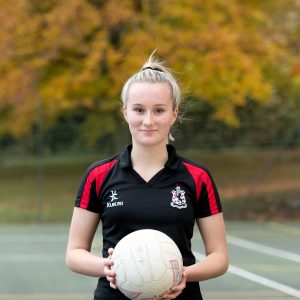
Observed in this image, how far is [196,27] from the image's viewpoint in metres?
18.6

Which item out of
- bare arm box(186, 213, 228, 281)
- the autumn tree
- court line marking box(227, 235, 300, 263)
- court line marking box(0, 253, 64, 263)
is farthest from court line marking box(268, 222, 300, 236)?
bare arm box(186, 213, 228, 281)

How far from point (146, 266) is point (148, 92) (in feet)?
1.95

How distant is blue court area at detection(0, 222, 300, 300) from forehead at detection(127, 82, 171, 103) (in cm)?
535

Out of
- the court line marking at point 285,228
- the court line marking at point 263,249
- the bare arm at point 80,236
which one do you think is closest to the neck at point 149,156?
the bare arm at point 80,236

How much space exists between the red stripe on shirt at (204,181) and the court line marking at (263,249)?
812 centimetres

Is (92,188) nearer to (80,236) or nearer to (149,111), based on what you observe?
(80,236)

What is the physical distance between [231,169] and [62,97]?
4.72m

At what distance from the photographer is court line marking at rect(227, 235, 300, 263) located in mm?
11250

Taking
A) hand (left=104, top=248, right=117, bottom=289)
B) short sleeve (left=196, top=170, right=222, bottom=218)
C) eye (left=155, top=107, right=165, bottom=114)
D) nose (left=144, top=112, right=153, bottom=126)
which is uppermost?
eye (left=155, top=107, right=165, bottom=114)

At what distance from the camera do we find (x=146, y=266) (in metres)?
2.63

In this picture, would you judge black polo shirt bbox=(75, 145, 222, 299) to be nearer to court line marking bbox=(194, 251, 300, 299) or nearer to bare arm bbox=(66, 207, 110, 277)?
bare arm bbox=(66, 207, 110, 277)

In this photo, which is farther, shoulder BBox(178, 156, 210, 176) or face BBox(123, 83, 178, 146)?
shoulder BBox(178, 156, 210, 176)

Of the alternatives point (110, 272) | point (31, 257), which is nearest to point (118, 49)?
point (31, 257)

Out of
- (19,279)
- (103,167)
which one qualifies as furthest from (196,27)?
(103,167)
